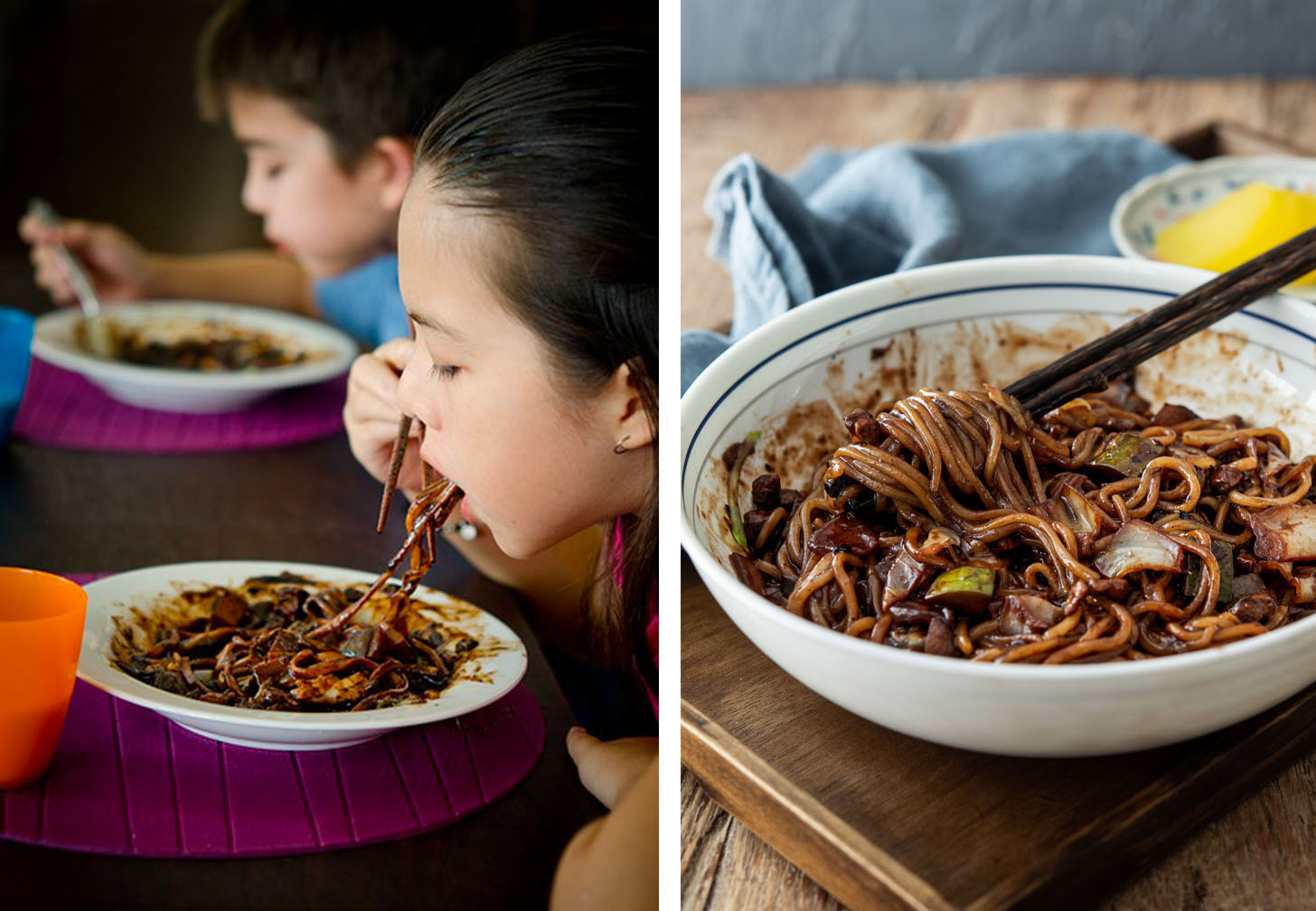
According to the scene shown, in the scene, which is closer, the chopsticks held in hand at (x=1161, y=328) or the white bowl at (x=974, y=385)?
the white bowl at (x=974, y=385)

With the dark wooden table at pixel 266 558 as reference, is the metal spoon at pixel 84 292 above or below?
above

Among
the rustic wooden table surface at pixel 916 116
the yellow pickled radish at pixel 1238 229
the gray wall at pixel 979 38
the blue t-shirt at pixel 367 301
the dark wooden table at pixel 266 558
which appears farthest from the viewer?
the gray wall at pixel 979 38

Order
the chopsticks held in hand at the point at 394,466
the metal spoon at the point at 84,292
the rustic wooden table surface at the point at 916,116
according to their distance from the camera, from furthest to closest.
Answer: the rustic wooden table surface at the point at 916,116, the metal spoon at the point at 84,292, the chopsticks held in hand at the point at 394,466

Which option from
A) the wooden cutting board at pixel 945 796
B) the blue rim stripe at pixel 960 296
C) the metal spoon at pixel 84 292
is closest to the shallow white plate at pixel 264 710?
the wooden cutting board at pixel 945 796

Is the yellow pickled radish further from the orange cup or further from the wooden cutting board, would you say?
the orange cup

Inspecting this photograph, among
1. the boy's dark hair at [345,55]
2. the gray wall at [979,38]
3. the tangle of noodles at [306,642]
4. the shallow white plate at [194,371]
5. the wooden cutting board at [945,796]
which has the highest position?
the boy's dark hair at [345,55]

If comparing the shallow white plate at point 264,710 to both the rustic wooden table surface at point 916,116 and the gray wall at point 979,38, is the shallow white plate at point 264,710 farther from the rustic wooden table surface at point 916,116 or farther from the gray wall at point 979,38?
the gray wall at point 979,38
